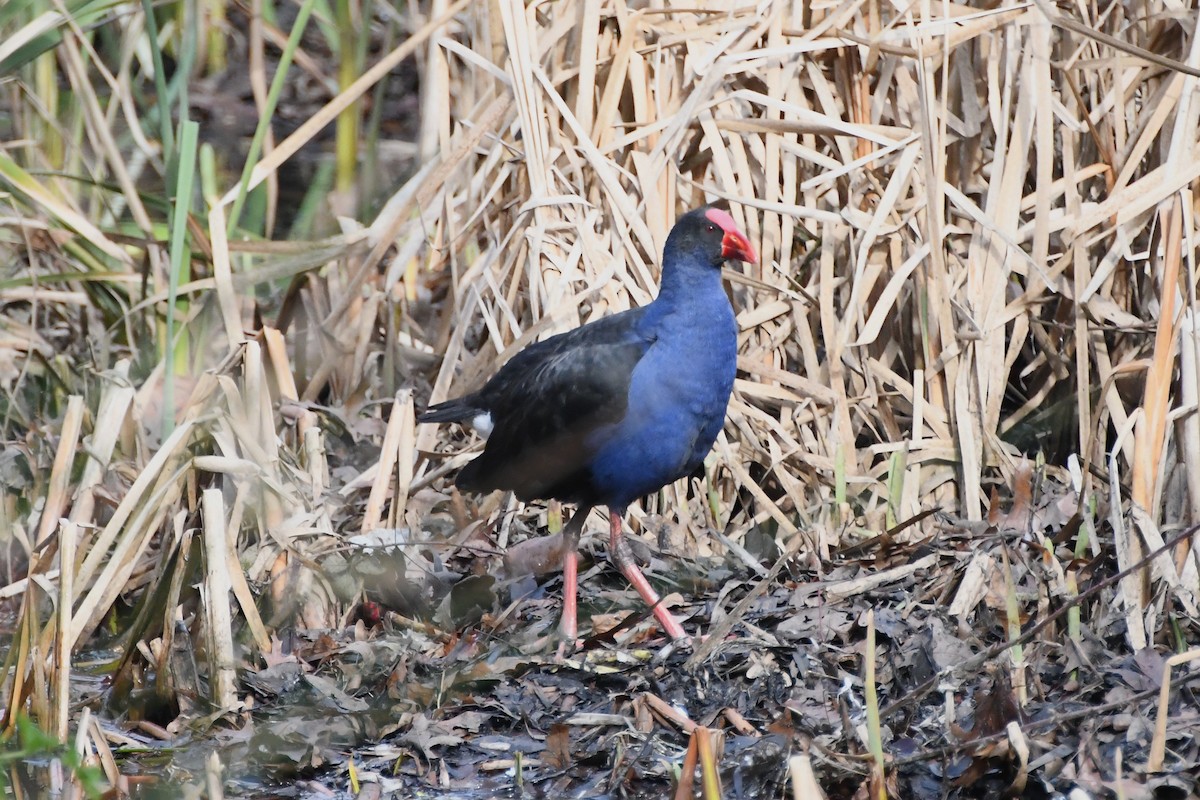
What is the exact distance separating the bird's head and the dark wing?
0.15m

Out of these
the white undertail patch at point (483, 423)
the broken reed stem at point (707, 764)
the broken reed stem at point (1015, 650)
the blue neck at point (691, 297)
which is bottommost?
the broken reed stem at point (1015, 650)

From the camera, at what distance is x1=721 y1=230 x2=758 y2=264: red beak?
2928 mm

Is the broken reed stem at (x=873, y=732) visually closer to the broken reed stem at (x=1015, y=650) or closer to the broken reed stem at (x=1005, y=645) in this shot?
the broken reed stem at (x=1005, y=645)

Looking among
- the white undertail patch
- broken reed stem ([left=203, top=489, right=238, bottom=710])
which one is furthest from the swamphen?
broken reed stem ([left=203, top=489, right=238, bottom=710])

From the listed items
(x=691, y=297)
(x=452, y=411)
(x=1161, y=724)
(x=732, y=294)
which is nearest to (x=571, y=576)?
(x=452, y=411)

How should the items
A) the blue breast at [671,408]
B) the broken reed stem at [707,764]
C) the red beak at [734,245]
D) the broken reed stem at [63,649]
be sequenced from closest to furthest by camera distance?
the broken reed stem at [707,764], the broken reed stem at [63,649], the blue breast at [671,408], the red beak at [734,245]

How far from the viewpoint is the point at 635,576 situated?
2996 millimetres

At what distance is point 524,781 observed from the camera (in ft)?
8.23

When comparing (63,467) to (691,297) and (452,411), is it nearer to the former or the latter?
(452,411)

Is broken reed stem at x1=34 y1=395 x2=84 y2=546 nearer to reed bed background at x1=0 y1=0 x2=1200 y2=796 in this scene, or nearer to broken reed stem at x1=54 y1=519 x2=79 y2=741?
reed bed background at x1=0 y1=0 x2=1200 y2=796

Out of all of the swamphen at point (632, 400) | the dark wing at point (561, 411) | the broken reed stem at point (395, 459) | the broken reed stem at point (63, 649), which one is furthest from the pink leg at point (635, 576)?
the broken reed stem at point (63, 649)

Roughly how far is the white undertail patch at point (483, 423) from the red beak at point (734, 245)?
609 millimetres

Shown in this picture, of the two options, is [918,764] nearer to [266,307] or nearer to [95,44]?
[266,307]

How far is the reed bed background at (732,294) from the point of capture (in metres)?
2.92
